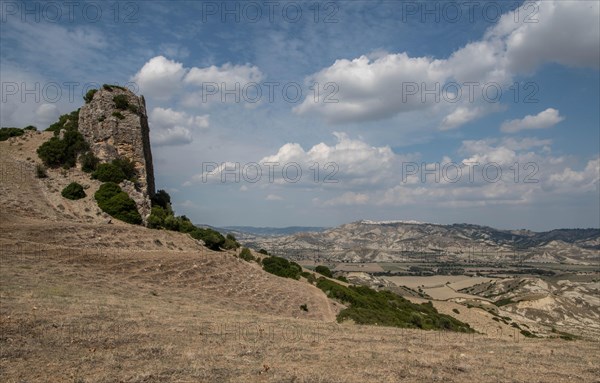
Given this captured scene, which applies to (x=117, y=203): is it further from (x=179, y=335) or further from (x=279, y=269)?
(x=179, y=335)

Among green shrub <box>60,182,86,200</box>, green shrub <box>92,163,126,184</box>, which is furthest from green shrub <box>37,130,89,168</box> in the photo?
green shrub <box>60,182,86,200</box>

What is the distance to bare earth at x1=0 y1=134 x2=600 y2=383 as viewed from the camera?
1025 cm

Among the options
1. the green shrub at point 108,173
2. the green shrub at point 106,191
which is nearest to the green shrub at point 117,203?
the green shrub at point 106,191

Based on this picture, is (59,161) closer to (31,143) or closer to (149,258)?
(31,143)

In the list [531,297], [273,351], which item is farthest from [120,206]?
[531,297]

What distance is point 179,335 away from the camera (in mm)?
13727

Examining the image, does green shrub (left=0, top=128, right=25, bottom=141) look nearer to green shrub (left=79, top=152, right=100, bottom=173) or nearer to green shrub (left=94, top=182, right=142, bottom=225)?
green shrub (left=79, top=152, right=100, bottom=173)

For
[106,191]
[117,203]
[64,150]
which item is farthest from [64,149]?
[117,203]

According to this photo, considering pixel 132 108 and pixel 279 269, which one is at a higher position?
pixel 132 108

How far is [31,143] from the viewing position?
4834cm

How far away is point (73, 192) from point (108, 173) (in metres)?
4.39

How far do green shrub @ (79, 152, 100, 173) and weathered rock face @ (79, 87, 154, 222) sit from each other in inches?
32.2

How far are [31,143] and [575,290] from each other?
140 meters

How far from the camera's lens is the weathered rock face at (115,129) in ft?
148
